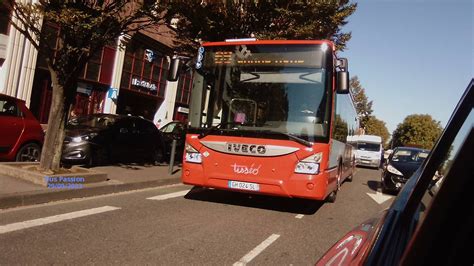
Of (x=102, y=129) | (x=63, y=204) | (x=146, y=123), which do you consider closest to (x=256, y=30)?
(x=146, y=123)

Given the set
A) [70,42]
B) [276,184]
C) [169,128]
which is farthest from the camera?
[169,128]

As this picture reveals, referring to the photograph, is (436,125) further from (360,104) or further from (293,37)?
(293,37)

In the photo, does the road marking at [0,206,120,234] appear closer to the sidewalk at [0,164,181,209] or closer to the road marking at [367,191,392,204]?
the sidewalk at [0,164,181,209]

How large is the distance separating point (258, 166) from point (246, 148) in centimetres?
37

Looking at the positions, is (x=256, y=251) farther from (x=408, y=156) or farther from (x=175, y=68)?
(x=408, y=156)

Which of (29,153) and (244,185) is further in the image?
(29,153)

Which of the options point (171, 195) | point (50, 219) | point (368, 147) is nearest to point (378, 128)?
point (368, 147)

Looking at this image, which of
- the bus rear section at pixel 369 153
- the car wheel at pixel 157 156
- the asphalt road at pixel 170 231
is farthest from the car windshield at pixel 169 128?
the bus rear section at pixel 369 153

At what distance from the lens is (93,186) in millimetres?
8273

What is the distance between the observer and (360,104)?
226ft

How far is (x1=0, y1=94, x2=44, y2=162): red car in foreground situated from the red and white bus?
3977 mm

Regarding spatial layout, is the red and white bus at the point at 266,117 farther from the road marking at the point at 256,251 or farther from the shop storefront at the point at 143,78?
the shop storefront at the point at 143,78

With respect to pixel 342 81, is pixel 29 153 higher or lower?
lower

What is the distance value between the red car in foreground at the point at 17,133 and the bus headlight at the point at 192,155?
4012 millimetres
